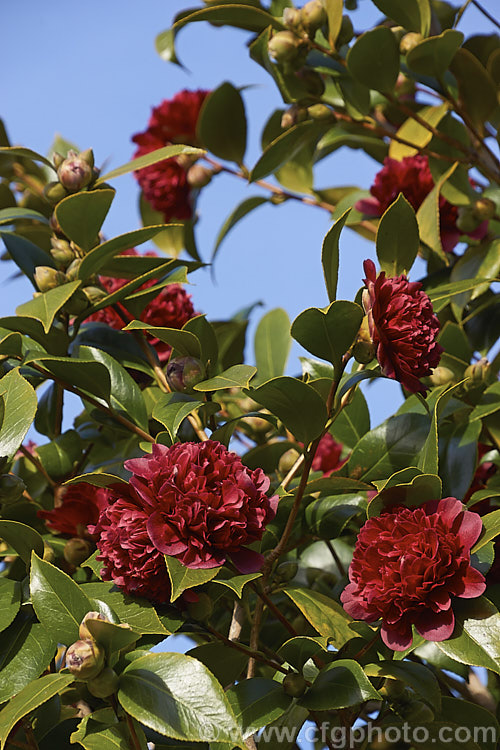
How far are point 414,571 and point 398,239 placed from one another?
35 centimetres

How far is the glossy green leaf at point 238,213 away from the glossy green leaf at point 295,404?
75cm

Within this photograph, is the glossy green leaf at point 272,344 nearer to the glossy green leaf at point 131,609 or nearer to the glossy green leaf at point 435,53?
the glossy green leaf at point 435,53

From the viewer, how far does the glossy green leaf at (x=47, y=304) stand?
3.05 ft

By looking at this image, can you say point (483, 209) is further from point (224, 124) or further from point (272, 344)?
point (224, 124)

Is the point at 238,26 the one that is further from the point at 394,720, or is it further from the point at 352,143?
the point at 394,720

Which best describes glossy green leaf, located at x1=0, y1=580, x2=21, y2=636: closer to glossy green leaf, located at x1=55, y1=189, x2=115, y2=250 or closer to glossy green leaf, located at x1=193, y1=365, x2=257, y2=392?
glossy green leaf, located at x1=193, y1=365, x2=257, y2=392

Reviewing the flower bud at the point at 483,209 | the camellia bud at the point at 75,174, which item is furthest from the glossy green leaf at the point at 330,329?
the flower bud at the point at 483,209

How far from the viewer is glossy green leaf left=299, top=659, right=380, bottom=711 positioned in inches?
29.8

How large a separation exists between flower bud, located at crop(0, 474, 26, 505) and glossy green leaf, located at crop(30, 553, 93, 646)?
6.5 inches

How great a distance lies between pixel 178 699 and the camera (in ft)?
2.26

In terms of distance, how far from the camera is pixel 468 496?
1.02 metres

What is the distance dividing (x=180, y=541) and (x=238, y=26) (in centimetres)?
94

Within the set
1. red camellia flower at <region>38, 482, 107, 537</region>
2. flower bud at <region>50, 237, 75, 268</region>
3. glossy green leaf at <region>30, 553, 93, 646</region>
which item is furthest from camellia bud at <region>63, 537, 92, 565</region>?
flower bud at <region>50, 237, 75, 268</region>

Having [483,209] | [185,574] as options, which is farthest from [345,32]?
[185,574]
